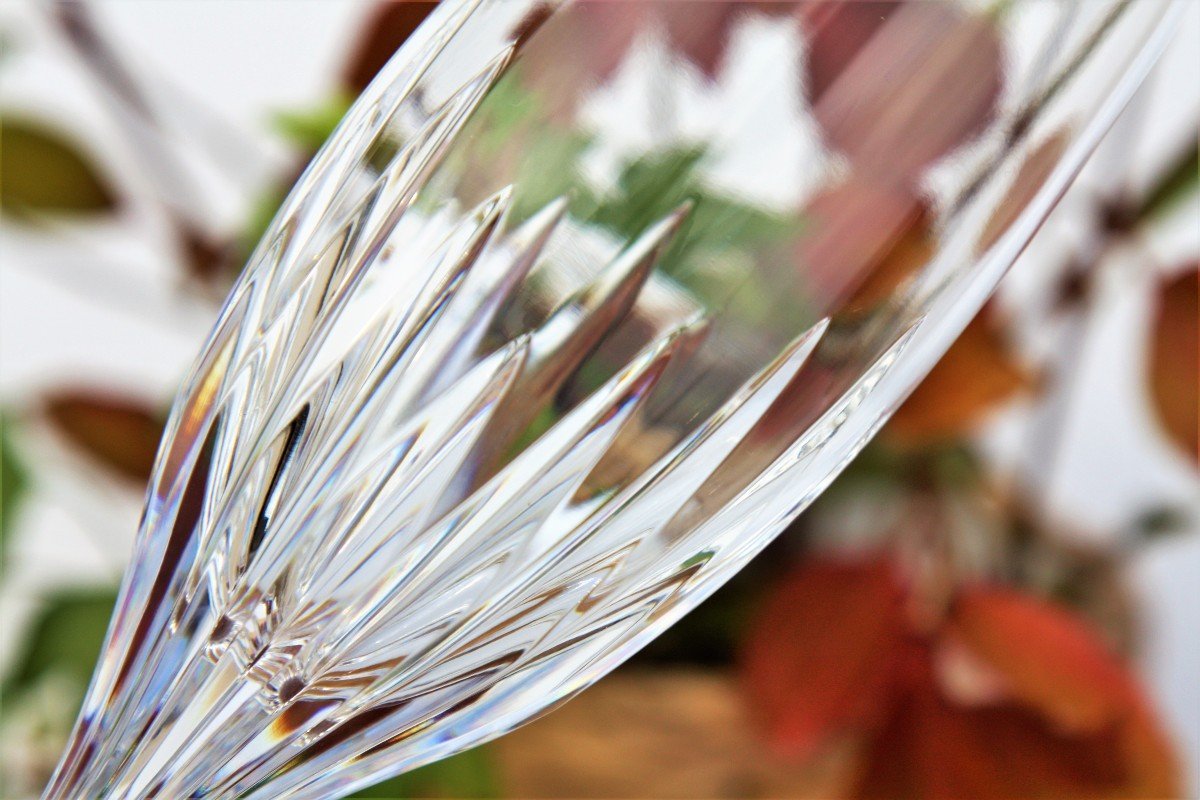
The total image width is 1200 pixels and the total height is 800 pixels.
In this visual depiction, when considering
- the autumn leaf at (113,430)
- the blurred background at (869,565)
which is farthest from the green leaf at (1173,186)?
the autumn leaf at (113,430)

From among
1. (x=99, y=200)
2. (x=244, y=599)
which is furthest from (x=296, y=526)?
(x=99, y=200)

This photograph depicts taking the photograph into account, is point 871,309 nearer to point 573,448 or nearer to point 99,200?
point 573,448

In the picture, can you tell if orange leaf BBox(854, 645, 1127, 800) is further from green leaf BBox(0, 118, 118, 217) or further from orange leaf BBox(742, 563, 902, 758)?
green leaf BBox(0, 118, 118, 217)

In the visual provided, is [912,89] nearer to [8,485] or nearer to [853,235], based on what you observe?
[853,235]

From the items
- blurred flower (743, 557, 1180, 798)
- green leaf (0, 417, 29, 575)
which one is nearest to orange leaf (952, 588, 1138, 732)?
blurred flower (743, 557, 1180, 798)

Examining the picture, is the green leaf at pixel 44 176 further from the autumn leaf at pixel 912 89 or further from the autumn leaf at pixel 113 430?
the autumn leaf at pixel 912 89

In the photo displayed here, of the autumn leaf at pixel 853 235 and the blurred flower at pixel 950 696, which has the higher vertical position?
the blurred flower at pixel 950 696

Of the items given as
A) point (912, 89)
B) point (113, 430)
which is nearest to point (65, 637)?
point (113, 430)
